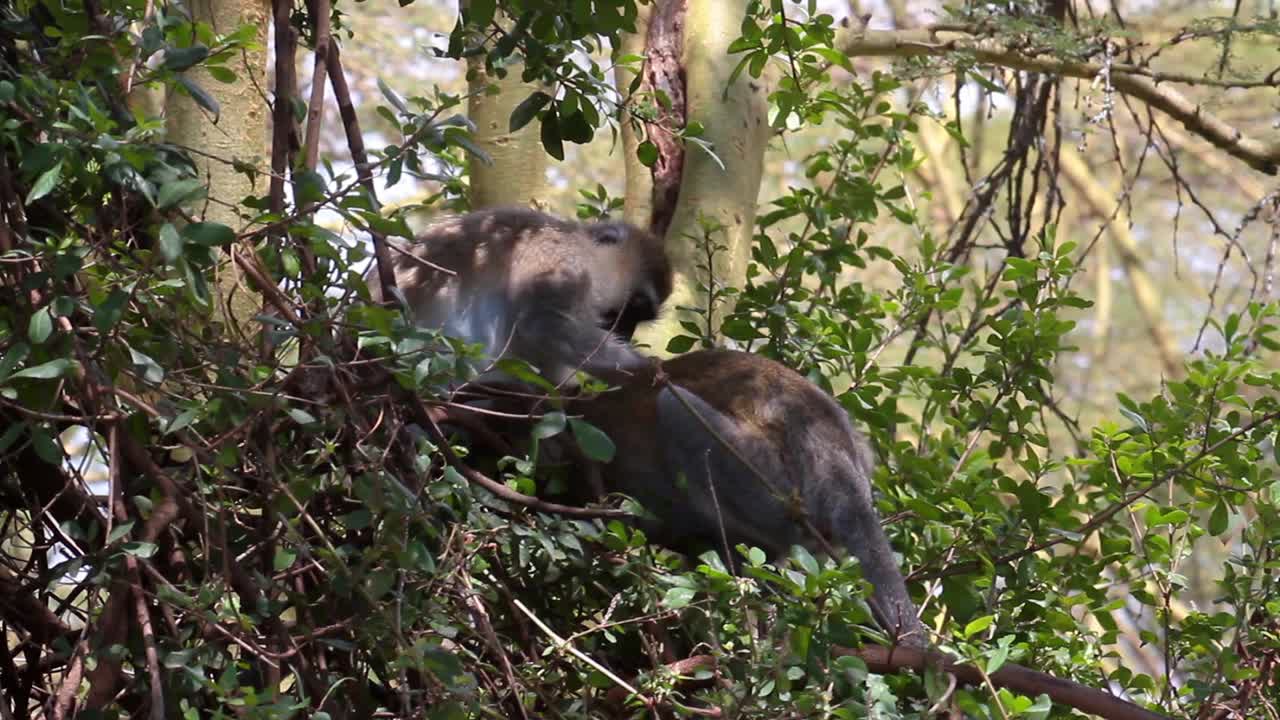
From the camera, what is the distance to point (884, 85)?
14.1 feet

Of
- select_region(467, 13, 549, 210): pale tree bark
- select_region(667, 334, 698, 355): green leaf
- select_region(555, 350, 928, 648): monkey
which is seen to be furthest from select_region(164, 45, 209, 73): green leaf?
select_region(467, 13, 549, 210): pale tree bark

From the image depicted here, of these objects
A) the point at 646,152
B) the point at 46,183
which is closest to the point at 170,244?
the point at 46,183

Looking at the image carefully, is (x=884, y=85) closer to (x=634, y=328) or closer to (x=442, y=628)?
(x=634, y=328)

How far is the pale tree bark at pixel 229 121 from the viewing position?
10.1 feet

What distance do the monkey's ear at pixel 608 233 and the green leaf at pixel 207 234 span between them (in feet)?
6.87

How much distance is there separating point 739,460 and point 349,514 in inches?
49.5

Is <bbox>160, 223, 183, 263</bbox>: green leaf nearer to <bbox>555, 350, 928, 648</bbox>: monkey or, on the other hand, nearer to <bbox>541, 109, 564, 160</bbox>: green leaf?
<bbox>541, 109, 564, 160</bbox>: green leaf

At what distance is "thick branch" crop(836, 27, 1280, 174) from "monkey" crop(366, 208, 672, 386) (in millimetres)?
1166

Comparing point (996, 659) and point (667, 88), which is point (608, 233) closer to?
point (667, 88)

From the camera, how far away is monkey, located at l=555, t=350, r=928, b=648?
138 inches

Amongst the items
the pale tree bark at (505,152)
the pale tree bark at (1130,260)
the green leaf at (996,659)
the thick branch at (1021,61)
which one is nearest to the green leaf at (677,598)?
the green leaf at (996,659)

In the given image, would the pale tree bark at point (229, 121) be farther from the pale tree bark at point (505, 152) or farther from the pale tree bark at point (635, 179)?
the pale tree bark at point (635, 179)

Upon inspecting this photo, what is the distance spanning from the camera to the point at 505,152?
421 centimetres

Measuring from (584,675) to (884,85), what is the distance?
232 cm
